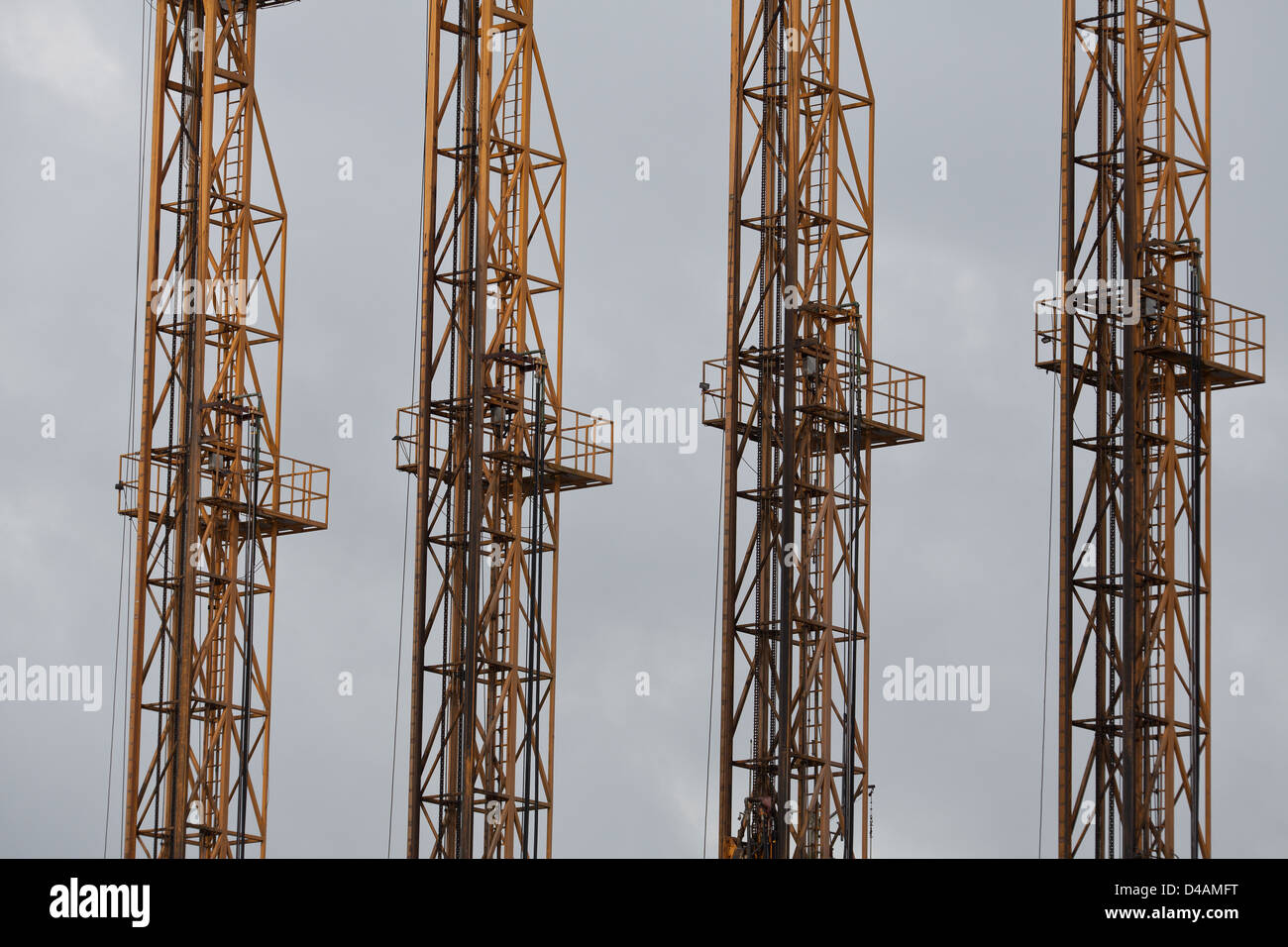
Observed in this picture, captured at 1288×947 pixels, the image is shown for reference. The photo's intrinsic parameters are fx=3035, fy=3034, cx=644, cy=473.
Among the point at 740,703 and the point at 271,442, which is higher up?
the point at 271,442

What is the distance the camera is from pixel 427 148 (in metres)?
61.4

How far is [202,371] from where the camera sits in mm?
63438

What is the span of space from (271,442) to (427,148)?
798cm

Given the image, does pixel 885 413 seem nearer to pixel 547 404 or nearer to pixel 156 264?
pixel 547 404

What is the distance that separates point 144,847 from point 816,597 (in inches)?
591
